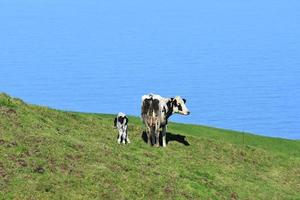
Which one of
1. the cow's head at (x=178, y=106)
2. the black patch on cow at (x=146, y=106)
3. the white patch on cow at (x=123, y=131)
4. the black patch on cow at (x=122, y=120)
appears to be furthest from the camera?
the cow's head at (x=178, y=106)

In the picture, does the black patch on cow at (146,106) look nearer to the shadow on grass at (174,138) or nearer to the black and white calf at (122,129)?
the black and white calf at (122,129)

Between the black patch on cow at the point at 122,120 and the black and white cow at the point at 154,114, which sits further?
the black and white cow at the point at 154,114

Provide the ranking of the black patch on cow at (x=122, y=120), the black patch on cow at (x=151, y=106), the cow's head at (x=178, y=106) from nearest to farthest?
the black patch on cow at (x=122, y=120) < the black patch on cow at (x=151, y=106) < the cow's head at (x=178, y=106)

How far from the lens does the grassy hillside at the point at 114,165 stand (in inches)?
1083

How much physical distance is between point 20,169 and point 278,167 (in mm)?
22259

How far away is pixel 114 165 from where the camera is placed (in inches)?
1240

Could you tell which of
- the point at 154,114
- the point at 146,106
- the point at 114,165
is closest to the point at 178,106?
the point at 154,114

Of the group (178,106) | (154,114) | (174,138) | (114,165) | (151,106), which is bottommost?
(114,165)

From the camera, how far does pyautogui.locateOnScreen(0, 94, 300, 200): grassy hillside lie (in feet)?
90.2

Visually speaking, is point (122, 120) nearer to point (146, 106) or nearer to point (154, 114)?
point (146, 106)

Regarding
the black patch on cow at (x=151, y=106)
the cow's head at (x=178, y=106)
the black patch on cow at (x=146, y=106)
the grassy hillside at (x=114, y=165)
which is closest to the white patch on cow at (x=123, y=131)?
the grassy hillside at (x=114, y=165)

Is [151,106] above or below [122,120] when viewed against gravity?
above

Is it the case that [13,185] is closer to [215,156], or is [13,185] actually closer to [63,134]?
[63,134]

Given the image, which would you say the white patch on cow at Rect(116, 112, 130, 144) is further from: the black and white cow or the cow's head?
the cow's head
